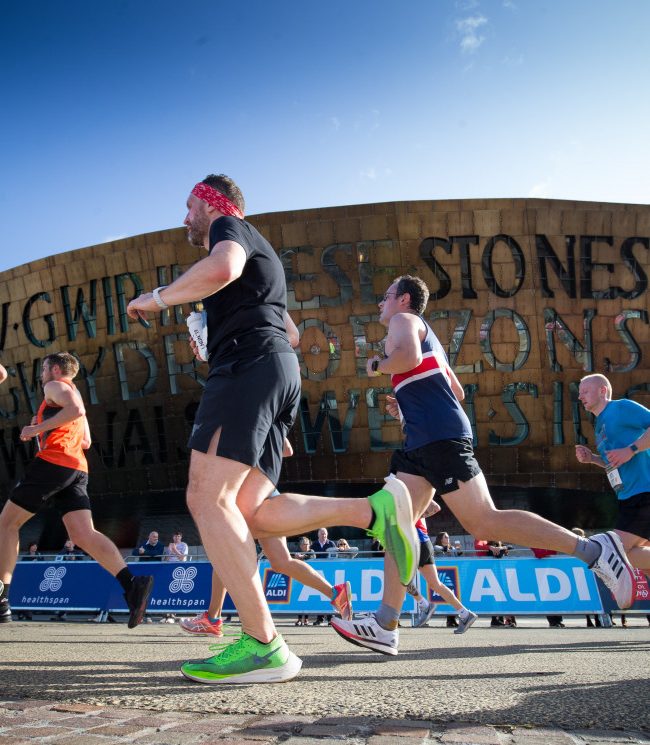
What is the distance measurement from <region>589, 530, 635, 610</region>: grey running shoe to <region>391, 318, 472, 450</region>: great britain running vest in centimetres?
93

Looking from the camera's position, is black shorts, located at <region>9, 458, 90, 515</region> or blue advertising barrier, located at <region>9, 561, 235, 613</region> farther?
blue advertising barrier, located at <region>9, 561, 235, 613</region>

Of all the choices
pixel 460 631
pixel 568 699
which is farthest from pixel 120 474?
pixel 568 699

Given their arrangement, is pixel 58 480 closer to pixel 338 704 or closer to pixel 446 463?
pixel 446 463

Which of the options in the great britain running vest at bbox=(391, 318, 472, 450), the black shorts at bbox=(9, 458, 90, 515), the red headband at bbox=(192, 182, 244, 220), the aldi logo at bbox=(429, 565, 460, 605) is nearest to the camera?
the red headband at bbox=(192, 182, 244, 220)

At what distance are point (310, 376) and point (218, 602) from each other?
56.0 ft

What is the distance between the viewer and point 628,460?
5.29 meters

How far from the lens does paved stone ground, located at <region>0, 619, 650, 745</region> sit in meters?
1.76

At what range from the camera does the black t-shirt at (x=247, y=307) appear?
2.92m

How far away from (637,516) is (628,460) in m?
0.39

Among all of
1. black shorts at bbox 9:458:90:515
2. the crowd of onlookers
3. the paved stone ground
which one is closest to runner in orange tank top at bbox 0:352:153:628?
black shorts at bbox 9:458:90:515

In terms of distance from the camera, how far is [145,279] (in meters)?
23.5

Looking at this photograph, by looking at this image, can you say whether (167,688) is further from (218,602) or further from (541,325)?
(541,325)

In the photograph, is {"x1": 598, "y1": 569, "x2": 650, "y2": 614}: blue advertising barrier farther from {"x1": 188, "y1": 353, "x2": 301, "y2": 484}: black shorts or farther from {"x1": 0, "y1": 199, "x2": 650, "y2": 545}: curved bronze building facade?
{"x1": 0, "y1": 199, "x2": 650, "y2": 545}: curved bronze building facade

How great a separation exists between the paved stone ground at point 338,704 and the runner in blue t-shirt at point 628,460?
5.49ft
